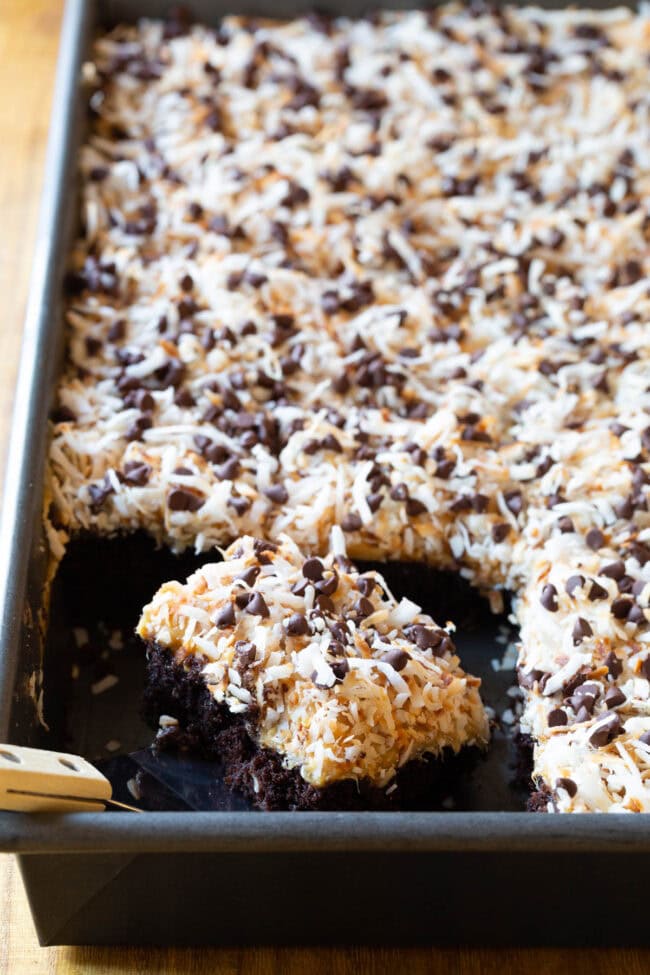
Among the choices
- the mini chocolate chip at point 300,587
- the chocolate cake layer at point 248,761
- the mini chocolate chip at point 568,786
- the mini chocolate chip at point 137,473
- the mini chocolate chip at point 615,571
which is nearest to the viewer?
the mini chocolate chip at point 568,786

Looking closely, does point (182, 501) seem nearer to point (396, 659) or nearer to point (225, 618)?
point (225, 618)

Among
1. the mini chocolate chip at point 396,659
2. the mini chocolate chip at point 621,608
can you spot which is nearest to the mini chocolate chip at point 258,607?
the mini chocolate chip at point 396,659

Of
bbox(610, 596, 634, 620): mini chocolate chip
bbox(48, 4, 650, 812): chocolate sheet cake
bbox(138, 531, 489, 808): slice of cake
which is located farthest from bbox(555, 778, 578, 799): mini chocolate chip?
bbox(610, 596, 634, 620): mini chocolate chip

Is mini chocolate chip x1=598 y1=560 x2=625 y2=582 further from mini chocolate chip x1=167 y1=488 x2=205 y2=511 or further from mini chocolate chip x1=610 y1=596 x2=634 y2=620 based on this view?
mini chocolate chip x1=167 y1=488 x2=205 y2=511

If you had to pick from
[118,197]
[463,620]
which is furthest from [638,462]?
[118,197]

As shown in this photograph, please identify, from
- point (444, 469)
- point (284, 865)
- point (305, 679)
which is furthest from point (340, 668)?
point (444, 469)

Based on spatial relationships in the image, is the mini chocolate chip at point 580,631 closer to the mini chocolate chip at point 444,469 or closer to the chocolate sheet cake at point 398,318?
the chocolate sheet cake at point 398,318
